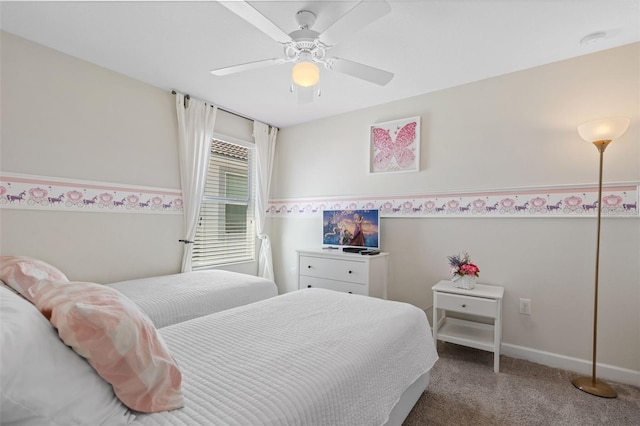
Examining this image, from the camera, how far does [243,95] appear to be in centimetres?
306

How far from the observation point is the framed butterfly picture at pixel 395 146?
301cm

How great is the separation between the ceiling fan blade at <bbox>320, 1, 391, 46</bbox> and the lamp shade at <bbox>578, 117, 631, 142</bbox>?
1674 mm

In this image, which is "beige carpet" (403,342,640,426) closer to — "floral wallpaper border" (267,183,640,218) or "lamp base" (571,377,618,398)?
"lamp base" (571,377,618,398)

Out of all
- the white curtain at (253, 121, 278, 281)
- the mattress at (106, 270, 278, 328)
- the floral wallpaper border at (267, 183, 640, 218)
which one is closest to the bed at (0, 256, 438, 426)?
the mattress at (106, 270, 278, 328)

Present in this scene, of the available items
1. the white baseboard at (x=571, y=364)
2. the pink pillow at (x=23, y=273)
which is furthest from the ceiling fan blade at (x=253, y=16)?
the white baseboard at (x=571, y=364)

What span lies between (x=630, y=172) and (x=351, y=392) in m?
2.54

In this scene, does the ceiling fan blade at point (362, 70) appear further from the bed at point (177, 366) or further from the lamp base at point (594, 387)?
the lamp base at point (594, 387)

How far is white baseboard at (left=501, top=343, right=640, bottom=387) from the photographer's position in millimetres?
2074

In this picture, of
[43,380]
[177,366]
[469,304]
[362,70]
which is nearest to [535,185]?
[469,304]

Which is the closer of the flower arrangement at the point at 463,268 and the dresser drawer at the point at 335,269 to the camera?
the flower arrangement at the point at 463,268

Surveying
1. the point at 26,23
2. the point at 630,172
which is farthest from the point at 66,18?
the point at 630,172

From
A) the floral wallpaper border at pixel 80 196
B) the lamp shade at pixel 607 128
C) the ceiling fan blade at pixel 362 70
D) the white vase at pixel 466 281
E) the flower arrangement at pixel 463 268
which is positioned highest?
the ceiling fan blade at pixel 362 70

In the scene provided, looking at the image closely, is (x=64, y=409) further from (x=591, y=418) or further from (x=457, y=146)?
(x=457, y=146)

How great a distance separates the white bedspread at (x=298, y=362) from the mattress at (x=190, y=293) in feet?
1.98
